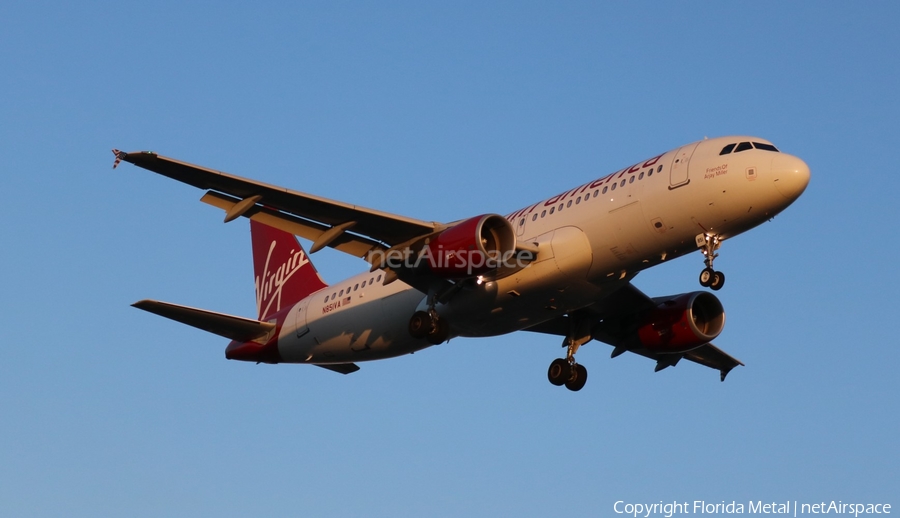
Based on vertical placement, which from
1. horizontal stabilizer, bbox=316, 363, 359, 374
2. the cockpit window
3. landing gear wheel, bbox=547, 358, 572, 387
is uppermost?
the cockpit window

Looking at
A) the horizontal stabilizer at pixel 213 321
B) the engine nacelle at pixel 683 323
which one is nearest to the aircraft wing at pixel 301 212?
the horizontal stabilizer at pixel 213 321

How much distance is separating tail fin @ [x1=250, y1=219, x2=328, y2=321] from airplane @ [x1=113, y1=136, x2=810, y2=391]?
2.97 meters

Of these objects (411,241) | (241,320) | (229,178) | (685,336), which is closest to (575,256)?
(411,241)

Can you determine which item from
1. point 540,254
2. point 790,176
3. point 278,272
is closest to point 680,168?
point 790,176

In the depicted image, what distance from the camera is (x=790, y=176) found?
30.5 metres

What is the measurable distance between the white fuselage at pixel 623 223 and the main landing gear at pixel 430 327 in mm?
311

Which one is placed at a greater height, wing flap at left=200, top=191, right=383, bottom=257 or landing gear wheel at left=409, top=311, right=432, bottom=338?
wing flap at left=200, top=191, right=383, bottom=257

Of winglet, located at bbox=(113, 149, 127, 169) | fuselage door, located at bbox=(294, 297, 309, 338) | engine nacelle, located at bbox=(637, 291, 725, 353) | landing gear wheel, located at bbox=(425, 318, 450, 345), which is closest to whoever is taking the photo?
winglet, located at bbox=(113, 149, 127, 169)

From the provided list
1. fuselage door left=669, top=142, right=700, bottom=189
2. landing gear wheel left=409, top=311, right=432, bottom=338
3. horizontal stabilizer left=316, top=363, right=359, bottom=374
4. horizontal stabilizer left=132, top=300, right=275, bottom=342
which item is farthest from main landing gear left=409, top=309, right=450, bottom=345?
fuselage door left=669, top=142, right=700, bottom=189

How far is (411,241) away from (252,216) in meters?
4.54

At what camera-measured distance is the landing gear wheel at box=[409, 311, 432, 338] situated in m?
33.8

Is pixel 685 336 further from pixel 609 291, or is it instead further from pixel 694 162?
pixel 694 162

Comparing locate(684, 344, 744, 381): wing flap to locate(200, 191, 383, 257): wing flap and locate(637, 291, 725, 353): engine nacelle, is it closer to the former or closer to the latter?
locate(637, 291, 725, 353): engine nacelle

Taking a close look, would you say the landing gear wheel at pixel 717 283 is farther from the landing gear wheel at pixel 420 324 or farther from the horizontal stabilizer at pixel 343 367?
the horizontal stabilizer at pixel 343 367
